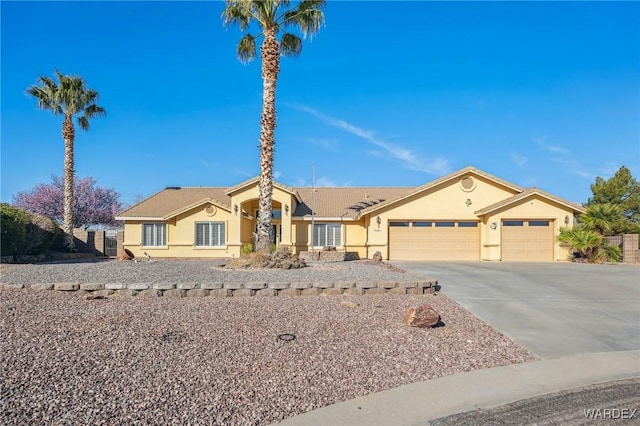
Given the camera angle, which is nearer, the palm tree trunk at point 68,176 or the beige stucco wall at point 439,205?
the beige stucco wall at point 439,205

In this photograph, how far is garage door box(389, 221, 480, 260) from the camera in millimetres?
22047

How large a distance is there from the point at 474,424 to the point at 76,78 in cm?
2768

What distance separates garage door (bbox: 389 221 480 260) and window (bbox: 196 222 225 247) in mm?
10196

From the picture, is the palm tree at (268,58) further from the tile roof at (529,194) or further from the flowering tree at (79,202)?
the flowering tree at (79,202)

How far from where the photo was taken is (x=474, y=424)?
390cm

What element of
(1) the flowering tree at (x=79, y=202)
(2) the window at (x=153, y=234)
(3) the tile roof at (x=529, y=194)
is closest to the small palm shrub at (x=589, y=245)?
(3) the tile roof at (x=529, y=194)

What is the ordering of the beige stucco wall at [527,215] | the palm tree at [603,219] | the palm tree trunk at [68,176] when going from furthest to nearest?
the palm tree trunk at [68,176] < the beige stucco wall at [527,215] < the palm tree at [603,219]

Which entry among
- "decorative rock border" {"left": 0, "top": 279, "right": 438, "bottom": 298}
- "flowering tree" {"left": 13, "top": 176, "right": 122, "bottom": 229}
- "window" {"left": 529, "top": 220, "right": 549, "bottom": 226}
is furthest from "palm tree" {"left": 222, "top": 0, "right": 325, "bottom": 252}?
"flowering tree" {"left": 13, "top": 176, "right": 122, "bottom": 229}

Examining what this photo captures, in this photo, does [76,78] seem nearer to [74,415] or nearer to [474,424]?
[74,415]

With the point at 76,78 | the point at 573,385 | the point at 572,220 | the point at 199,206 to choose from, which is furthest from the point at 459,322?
the point at 76,78

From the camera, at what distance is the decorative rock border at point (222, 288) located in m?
9.32

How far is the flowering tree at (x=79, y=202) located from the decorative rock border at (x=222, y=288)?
3191cm

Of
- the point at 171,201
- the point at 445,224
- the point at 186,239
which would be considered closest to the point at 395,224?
the point at 445,224

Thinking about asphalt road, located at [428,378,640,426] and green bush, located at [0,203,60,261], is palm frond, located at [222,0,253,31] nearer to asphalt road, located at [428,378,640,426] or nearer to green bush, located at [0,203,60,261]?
green bush, located at [0,203,60,261]
